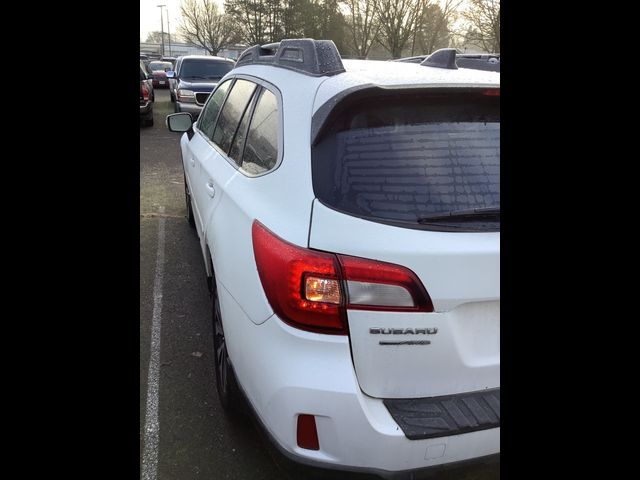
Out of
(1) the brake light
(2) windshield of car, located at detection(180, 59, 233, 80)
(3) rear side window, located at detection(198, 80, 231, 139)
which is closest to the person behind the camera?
(1) the brake light

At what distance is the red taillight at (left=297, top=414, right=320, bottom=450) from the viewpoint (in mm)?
1565

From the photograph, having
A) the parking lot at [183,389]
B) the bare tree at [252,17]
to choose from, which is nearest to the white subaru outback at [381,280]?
the parking lot at [183,389]

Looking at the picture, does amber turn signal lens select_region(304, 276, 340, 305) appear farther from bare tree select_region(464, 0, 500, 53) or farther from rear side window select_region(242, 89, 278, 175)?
bare tree select_region(464, 0, 500, 53)

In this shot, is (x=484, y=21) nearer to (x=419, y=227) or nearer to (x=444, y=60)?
(x=444, y=60)

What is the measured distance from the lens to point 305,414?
156 cm

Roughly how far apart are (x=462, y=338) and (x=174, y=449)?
1.55 m

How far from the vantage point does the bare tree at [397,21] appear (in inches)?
957

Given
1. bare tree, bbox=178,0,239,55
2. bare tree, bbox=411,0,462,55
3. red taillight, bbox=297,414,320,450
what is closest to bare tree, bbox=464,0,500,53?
bare tree, bbox=411,0,462,55

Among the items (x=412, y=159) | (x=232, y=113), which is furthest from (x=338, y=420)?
(x=232, y=113)

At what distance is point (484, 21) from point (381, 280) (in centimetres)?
2226

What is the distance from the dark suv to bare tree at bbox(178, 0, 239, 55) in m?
28.7
